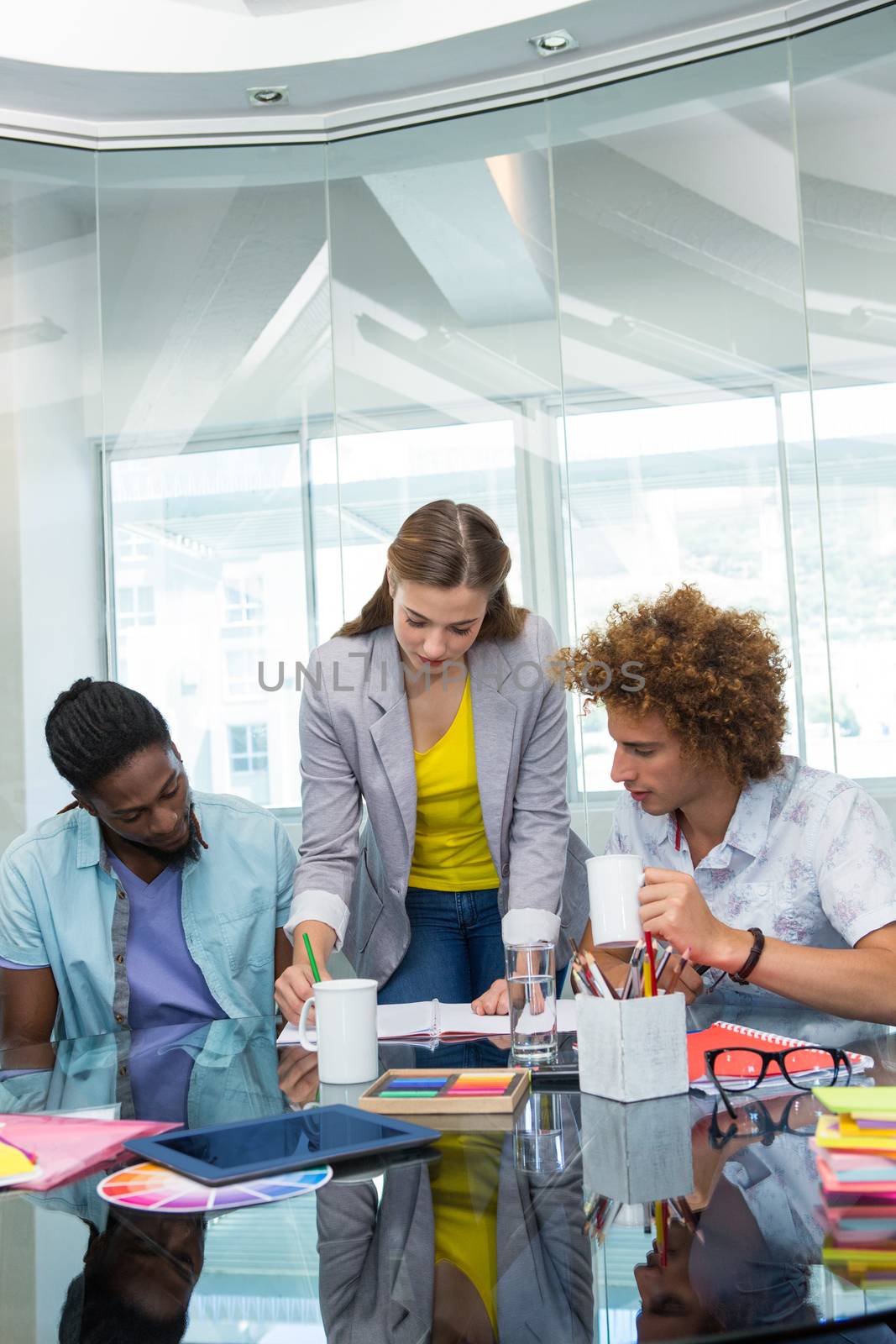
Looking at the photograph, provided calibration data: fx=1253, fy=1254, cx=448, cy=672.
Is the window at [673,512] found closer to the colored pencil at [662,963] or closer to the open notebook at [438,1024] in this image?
the open notebook at [438,1024]

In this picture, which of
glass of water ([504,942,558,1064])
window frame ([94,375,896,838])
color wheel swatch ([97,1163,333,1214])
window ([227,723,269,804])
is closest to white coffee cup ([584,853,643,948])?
glass of water ([504,942,558,1064])

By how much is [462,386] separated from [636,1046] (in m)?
2.62

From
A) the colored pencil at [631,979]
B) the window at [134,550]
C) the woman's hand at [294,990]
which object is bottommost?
the woman's hand at [294,990]

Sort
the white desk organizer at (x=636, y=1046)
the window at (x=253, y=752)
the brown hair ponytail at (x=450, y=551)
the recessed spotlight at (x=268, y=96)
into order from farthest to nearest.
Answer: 1. the window at (x=253, y=752)
2. the recessed spotlight at (x=268, y=96)
3. the brown hair ponytail at (x=450, y=551)
4. the white desk organizer at (x=636, y=1046)

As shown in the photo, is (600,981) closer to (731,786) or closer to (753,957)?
(753,957)

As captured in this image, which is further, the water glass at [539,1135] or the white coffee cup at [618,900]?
the white coffee cup at [618,900]

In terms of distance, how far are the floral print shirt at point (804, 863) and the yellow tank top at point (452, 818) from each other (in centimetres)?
50

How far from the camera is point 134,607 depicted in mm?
3664

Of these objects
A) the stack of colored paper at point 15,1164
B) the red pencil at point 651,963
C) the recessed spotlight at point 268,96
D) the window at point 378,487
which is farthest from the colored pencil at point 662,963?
the recessed spotlight at point 268,96

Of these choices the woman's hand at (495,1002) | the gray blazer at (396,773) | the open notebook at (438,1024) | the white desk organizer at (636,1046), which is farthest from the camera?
the gray blazer at (396,773)

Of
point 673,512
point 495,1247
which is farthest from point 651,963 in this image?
point 673,512

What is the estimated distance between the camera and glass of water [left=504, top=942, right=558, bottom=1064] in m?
1.40

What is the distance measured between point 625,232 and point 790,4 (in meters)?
0.67

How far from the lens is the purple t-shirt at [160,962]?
6.26 feet
